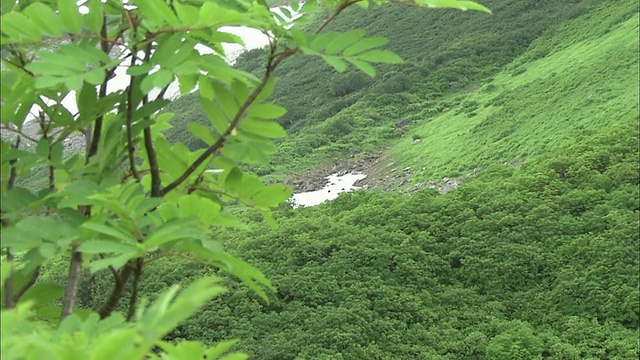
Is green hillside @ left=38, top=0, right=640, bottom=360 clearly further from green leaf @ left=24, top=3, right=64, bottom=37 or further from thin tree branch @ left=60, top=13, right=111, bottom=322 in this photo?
green leaf @ left=24, top=3, right=64, bottom=37

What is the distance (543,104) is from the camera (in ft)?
55.6

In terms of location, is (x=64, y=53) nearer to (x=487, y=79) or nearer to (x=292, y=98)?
(x=487, y=79)

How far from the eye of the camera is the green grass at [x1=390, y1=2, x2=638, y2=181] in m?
14.4

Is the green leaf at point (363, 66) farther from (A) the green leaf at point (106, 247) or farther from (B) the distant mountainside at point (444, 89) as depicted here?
(B) the distant mountainside at point (444, 89)

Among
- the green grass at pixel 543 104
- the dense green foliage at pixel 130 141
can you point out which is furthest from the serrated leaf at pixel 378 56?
the green grass at pixel 543 104

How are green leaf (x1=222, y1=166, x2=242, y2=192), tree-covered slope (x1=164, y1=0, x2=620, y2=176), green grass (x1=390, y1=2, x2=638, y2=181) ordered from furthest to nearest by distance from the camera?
1. tree-covered slope (x1=164, y1=0, x2=620, y2=176)
2. green grass (x1=390, y1=2, x2=638, y2=181)
3. green leaf (x1=222, y1=166, x2=242, y2=192)

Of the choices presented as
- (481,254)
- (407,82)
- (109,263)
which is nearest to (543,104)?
(481,254)

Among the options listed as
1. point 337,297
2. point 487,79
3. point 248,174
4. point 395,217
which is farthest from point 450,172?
point 248,174

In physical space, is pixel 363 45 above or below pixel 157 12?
below

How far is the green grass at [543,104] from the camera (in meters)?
14.4

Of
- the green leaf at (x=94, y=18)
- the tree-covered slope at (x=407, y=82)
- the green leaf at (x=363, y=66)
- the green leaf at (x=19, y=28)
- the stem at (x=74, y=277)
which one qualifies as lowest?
the tree-covered slope at (x=407, y=82)

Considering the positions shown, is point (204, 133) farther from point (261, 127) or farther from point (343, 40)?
point (343, 40)

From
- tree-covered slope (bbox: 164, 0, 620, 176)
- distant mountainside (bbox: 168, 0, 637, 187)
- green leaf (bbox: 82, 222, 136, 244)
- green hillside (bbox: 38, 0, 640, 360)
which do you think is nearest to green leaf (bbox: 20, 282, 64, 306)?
green leaf (bbox: 82, 222, 136, 244)

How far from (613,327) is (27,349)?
8058 mm
